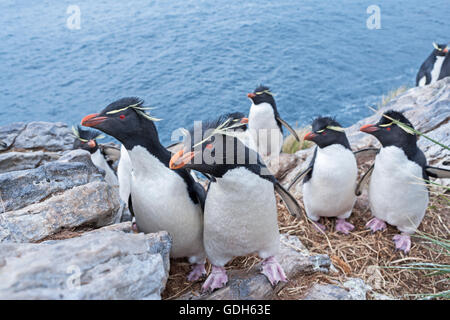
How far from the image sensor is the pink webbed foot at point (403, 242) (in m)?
2.99

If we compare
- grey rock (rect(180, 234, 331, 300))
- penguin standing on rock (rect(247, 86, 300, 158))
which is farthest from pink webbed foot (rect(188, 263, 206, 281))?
penguin standing on rock (rect(247, 86, 300, 158))

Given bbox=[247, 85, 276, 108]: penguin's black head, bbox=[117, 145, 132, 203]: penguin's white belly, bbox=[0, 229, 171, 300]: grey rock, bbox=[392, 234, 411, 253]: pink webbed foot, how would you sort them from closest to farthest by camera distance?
bbox=[0, 229, 171, 300]: grey rock, bbox=[392, 234, 411, 253]: pink webbed foot, bbox=[117, 145, 132, 203]: penguin's white belly, bbox=[247, 85, 276, 108]: penguin's black head

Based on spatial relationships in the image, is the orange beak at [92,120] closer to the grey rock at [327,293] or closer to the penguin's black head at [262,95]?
the grey rock at [327,293]

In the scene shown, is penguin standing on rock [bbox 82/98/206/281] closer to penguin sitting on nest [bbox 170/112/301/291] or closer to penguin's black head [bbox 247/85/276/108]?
penguin sitting on nest [bbox 170/112/301/291]

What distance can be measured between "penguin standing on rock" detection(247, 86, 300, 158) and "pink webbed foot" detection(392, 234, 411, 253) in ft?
8.54

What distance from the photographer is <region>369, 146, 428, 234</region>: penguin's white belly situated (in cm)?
279

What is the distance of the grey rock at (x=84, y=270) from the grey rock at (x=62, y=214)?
489 mm

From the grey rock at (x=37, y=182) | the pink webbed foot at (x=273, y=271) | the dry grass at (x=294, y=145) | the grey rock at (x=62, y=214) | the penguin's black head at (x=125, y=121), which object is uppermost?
the penguin's black head at (x=125, y=121)

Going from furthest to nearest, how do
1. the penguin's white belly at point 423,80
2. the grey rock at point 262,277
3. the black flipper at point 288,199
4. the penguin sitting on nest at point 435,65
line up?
the penguin's white belly at point 423,80
the penguin sitting on nest at point 435,65
the black flipper at point 288,199
the grey rock at point 262,277

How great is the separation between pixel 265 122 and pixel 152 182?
3802mm

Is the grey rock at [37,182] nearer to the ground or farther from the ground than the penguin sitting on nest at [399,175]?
farther from the ground

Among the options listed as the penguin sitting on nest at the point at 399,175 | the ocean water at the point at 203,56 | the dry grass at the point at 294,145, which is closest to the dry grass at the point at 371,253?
the penguin sitting on nest at the point at 399,175

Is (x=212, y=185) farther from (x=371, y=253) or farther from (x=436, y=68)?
(x=436, y=68)

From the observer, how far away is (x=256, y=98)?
18.3ft
